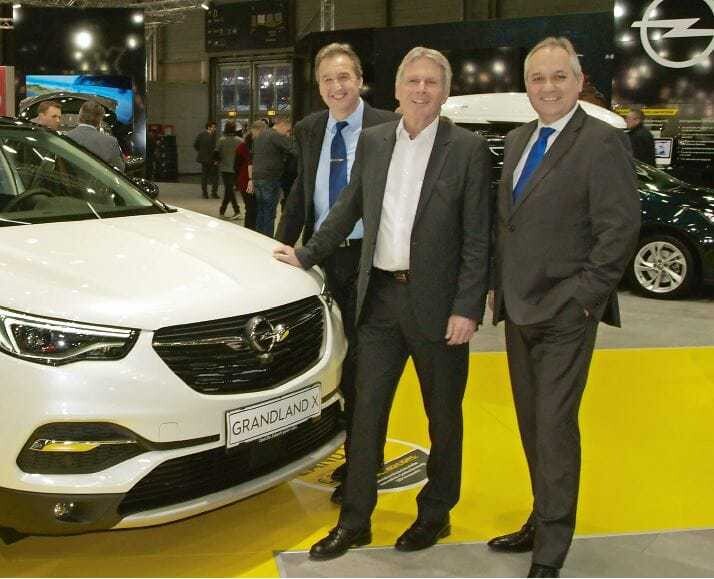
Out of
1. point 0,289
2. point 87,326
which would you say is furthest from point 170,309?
point 0,289

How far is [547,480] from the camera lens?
255 centimetres

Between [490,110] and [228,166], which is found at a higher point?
[490,110]

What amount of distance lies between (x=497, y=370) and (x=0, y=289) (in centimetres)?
327

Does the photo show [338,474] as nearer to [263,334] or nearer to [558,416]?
[263,334]

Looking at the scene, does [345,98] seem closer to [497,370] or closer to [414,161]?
[414,161]

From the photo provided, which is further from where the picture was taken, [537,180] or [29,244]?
[29,244]

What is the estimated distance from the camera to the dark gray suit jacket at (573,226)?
2.39m

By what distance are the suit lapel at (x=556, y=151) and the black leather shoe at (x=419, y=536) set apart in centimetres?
108

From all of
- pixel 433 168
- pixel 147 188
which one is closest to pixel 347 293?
pixel 433 168

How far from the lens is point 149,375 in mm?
2357

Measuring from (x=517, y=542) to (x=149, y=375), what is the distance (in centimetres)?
131

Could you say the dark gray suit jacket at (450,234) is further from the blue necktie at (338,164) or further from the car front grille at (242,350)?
the blue necktie at (338,164)

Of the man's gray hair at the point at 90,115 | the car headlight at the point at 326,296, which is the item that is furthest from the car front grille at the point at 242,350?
the man's gray hair at the point at 90,115

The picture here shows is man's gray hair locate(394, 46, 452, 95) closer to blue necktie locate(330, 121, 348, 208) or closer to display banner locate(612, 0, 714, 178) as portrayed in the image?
blue necktie locate(330, 121, 348, 208)
